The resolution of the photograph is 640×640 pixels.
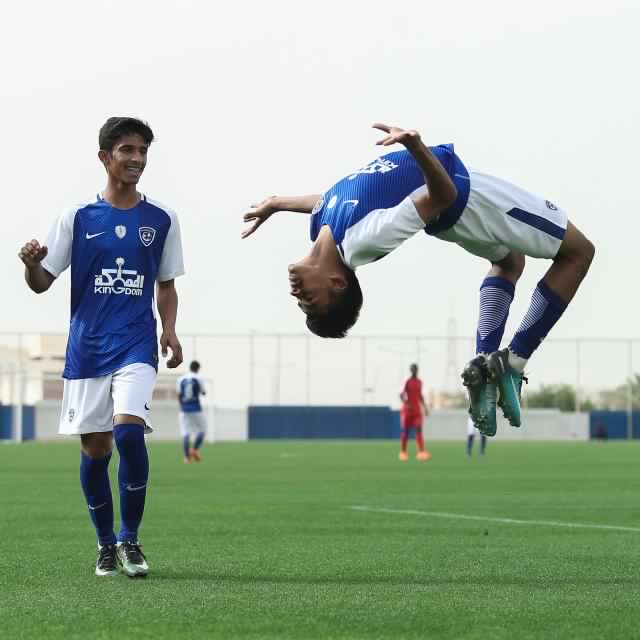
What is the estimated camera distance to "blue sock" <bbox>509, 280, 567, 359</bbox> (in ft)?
24.9

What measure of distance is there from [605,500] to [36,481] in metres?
8.30

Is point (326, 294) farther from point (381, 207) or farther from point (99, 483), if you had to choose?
point (99, 483)

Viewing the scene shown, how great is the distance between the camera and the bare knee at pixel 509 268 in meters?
7.84

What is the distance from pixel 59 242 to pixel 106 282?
0.36 meters

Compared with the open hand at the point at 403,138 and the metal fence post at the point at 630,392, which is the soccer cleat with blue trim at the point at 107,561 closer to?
the open hand at the point at 403,138

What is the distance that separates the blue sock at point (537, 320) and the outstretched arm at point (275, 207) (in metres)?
1.28

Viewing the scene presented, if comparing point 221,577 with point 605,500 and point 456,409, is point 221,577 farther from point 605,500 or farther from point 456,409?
point 456,409

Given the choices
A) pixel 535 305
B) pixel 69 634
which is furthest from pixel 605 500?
pixel 69 634

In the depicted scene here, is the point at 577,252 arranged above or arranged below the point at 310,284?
above

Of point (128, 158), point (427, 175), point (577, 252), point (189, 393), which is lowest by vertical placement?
point (189, 393)

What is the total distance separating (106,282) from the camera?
318 inches

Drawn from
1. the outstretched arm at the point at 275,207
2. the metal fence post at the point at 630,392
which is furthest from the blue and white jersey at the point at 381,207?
the metal fence post at the point at 630,392

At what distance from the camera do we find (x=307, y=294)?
7.01 meters

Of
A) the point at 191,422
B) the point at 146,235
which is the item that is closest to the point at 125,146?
the point at 146,235
